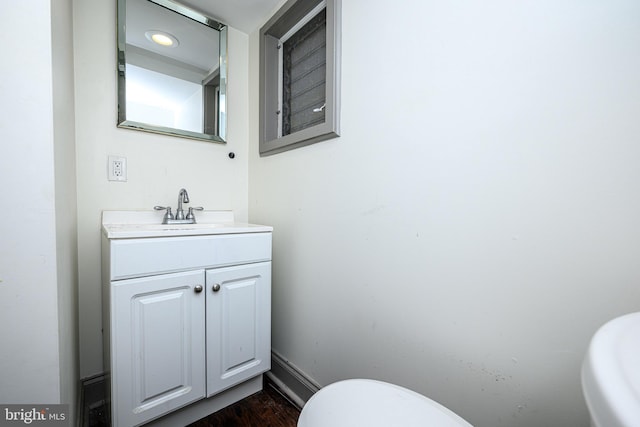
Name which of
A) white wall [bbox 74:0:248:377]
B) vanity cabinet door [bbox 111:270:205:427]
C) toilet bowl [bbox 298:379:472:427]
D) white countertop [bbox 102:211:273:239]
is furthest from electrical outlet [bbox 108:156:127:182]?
toilet bowl [bbox 298:379:472:427]

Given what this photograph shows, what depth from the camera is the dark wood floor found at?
1.12 metres

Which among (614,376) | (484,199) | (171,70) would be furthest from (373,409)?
(171,70)

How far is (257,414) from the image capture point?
46.2 inches

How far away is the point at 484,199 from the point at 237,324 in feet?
3.45

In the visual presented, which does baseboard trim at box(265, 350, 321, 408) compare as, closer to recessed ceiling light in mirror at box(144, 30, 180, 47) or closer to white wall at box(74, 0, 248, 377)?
white wall at box(74, 0, 248, 377)

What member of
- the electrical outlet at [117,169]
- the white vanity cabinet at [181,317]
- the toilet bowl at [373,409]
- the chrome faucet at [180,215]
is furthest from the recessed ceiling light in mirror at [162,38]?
the toilet bowl at [373,409]

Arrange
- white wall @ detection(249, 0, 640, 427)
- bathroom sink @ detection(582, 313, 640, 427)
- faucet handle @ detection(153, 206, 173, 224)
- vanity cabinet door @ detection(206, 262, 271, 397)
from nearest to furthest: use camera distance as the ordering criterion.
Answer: bathroom sink @ detection(582, 313, 640, 427) < white wall @ detection(249, 0, 640, 427) < vanity cabinet door @ detection(206, 262, 271, 397) < faucet handle @ detection(153, 206, 173, 224)

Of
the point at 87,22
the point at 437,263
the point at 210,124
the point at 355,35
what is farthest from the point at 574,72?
the point at 87,22

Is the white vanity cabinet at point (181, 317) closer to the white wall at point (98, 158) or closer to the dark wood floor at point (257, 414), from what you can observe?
the dark wood floor at point (257, 414)

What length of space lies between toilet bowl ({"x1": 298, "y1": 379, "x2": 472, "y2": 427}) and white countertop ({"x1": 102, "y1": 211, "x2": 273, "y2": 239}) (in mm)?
725

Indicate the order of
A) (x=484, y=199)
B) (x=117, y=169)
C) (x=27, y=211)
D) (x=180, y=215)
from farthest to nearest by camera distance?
(x=180, y=215) → (x=117, y=169) → (x=484, y=199) → (x=27, y=211)

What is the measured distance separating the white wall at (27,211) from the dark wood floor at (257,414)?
718 mm

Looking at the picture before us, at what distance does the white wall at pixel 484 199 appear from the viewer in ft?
1.77

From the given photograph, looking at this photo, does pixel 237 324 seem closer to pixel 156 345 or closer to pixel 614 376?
pixel 156 345
